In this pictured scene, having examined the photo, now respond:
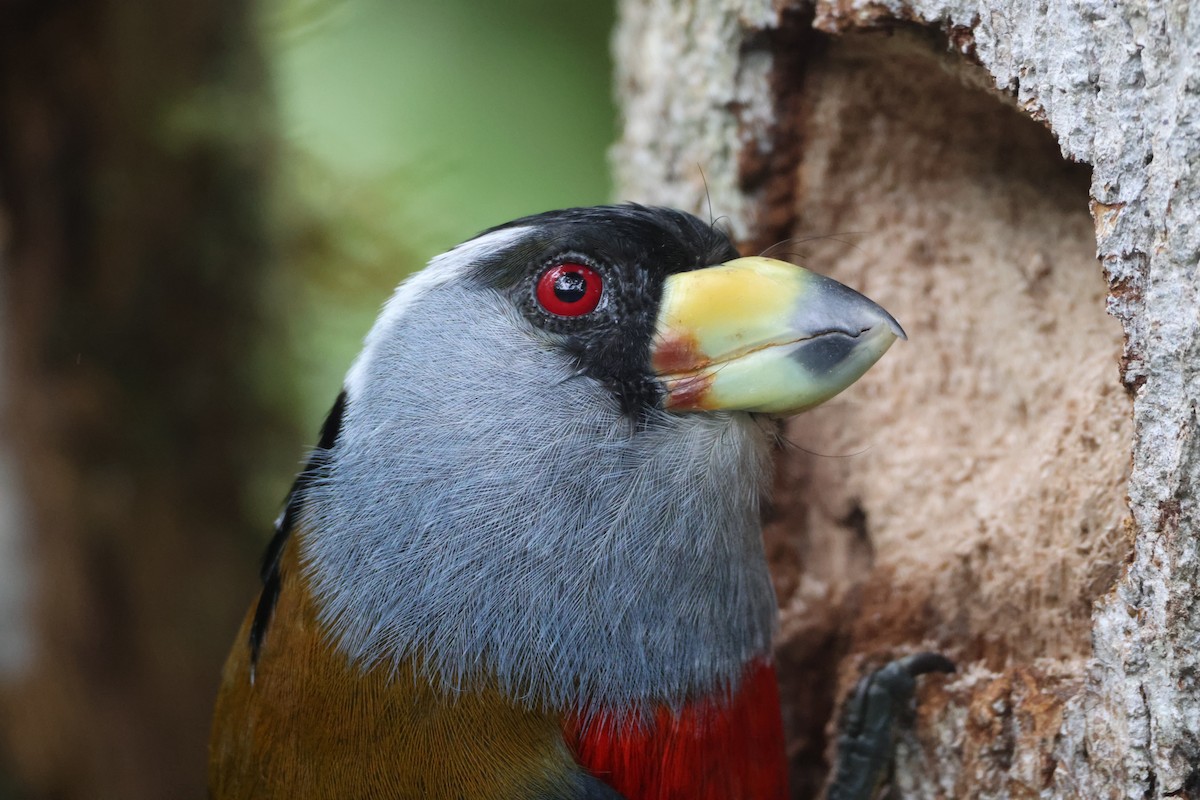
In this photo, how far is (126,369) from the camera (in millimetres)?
3643

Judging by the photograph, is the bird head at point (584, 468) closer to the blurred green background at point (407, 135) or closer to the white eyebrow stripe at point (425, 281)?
the white eyebrow stripe at point (425, 281)

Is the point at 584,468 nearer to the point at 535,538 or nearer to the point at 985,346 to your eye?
the point at 535,538

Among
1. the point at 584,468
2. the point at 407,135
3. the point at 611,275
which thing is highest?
the point at 407,135

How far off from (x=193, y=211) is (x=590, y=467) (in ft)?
7.34

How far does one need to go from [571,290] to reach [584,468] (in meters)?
0.32

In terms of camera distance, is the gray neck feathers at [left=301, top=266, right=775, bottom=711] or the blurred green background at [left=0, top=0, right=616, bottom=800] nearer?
the gray neck feathers at [left=301, top=266, right=775, bottom=711]

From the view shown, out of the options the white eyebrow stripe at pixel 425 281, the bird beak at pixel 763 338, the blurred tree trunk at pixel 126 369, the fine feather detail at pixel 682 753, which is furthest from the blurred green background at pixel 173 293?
the fine feather detail at pixel 682 753

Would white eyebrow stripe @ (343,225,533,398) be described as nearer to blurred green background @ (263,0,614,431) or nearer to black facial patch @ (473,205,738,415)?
black facial patch @ (473,205,738,415)

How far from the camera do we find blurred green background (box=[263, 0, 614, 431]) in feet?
12.7

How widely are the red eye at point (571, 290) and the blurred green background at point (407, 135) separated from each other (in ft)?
6.86

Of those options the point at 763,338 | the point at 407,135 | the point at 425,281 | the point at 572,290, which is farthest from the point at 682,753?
the point at 407,135

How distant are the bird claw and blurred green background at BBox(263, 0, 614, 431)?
246 cm

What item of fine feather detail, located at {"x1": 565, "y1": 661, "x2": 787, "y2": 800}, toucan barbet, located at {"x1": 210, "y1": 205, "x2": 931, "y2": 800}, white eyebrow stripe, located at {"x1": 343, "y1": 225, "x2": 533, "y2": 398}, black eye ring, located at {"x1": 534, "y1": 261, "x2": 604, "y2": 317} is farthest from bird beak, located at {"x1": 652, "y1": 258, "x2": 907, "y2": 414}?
fine feather detail, located at {"x1": 565, "y1": 661, "x2": 787, "y2": 800}

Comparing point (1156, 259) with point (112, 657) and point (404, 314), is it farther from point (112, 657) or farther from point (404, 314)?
point (112, 657)
